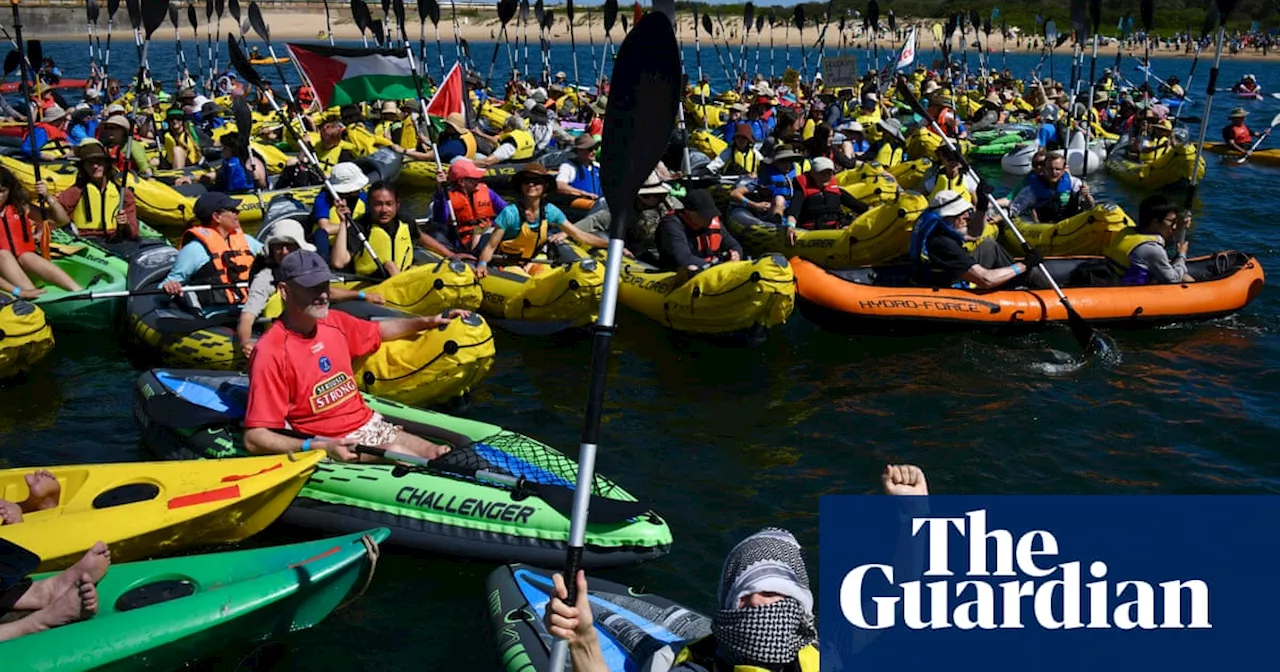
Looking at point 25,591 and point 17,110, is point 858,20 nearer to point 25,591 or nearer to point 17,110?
point 17,110

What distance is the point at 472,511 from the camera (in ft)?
19.7

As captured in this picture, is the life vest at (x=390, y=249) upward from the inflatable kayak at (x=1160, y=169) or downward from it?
upward

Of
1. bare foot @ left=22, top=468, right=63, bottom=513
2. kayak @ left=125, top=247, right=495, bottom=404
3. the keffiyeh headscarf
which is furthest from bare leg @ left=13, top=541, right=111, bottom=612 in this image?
the keffiyeh headscarf

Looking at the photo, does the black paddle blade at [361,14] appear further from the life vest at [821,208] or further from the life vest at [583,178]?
the life vest at [821,208]

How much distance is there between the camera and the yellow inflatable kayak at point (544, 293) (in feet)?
30.6

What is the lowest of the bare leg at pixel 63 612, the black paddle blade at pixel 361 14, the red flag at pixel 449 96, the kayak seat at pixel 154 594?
the kayak seat at pixel 154 594

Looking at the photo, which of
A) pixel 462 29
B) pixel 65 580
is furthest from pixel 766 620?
pixel 462 29

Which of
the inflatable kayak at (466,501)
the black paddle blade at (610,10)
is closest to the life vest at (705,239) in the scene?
the inflatable kayak at (466,501)

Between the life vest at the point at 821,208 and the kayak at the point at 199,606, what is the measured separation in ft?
26.6

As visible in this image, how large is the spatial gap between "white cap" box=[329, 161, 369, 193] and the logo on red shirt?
3837 mm

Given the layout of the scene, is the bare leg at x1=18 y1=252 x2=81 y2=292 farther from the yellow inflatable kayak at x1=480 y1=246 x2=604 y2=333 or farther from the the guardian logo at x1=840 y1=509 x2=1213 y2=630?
the the guardian logo at x1=840 y1=509 x2=1213 y2=630

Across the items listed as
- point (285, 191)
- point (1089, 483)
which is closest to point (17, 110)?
point (285, 191)

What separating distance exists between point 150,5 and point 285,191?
9.79 ft

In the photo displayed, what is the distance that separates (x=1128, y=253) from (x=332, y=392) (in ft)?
26.1
